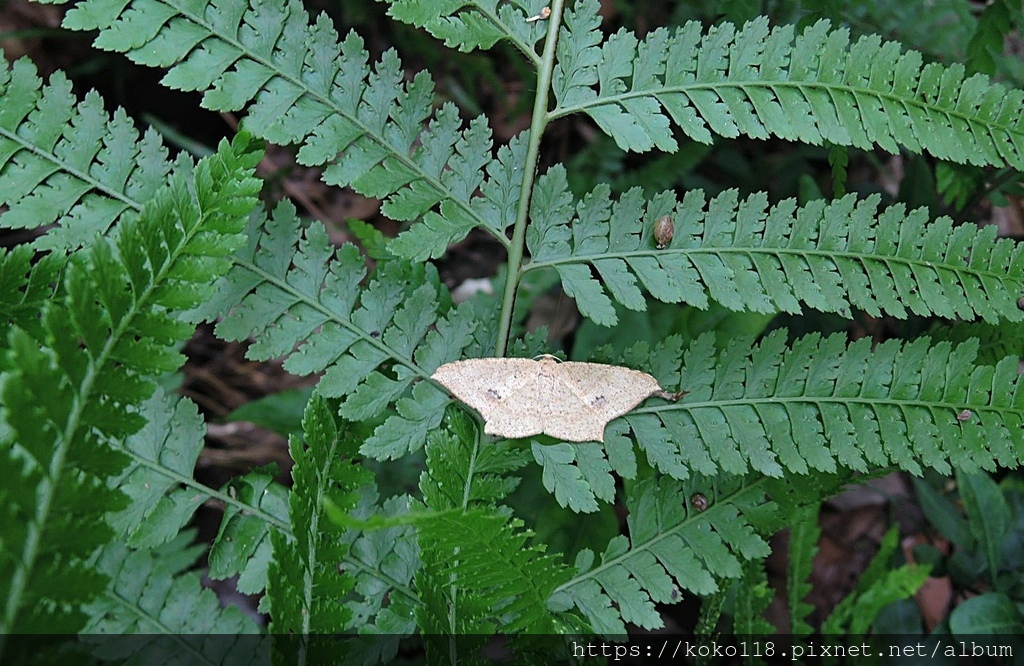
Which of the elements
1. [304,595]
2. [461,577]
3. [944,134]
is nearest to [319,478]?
[304,595]

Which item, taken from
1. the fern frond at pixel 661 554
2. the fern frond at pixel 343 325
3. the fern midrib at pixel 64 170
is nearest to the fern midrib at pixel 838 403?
the fern frond at pixel 661 554

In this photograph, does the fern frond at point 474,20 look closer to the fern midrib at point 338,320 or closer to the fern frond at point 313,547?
the fern midrib at point 338,320

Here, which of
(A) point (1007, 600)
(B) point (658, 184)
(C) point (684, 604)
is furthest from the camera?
(B) point (658, 184)

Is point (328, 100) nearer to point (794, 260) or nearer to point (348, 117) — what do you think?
point (348, 117)

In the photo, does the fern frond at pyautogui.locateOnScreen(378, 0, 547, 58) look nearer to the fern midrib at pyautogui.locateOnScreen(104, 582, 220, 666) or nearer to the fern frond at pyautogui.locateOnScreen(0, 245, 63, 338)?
the fern frond at pyautogui.locateOnScreen(0, 245, 63, 338)

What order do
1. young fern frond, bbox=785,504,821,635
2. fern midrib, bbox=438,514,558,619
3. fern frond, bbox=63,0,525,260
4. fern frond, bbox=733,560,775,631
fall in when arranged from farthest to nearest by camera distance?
young fern frond, bbox=785,504,821,635 < fern frond, bbox=733,560,775,631 < fern frond, bbox=63,0,525,260 < fern midrib, bbox=438,514,558,619

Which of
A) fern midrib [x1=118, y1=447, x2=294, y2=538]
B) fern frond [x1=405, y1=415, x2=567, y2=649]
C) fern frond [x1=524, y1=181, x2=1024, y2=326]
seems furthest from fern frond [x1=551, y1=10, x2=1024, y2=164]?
fern midrib [x1=118, y1=447, x2=294, y2=538]

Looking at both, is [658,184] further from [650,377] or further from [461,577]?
[461,577]
